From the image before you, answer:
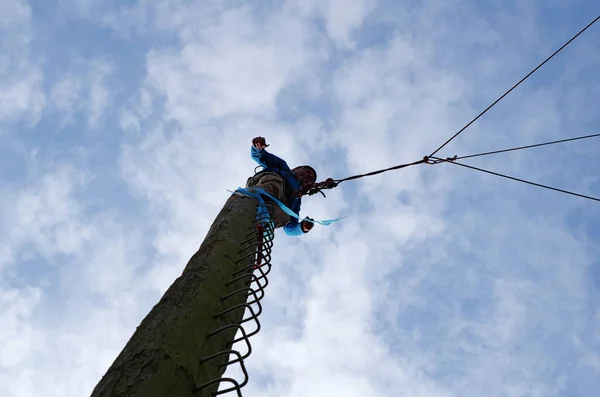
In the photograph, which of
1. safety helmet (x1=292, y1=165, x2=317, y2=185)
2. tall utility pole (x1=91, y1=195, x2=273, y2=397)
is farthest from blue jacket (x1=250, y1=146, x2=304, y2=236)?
tall utility pole (x1=91, y1=195, x2=273, y2=397)

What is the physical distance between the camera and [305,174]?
32.9 feet

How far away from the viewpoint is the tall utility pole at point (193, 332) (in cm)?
245

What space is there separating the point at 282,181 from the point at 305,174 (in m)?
1.98

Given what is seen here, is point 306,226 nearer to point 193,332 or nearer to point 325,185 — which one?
point 325,185

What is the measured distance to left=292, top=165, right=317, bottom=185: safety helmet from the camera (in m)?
9.86

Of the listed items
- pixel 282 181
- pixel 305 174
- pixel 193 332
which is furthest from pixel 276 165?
pixel 193 332

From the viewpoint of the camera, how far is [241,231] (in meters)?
4.90

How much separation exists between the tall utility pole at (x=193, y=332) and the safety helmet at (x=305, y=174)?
5277mm

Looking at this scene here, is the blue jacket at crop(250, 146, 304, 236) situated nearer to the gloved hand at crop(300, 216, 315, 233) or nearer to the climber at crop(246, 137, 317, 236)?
the climber at crop(246, 137, 317, 236)

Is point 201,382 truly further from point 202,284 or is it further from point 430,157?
point 430,157

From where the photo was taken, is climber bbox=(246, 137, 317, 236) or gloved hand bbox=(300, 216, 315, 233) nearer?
climber bbox=(246, 137, 317, 236)

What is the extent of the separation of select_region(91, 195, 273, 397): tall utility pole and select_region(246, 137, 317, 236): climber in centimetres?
317

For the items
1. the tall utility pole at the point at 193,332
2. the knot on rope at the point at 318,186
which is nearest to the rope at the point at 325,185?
the knot on rope at the point at 318,186

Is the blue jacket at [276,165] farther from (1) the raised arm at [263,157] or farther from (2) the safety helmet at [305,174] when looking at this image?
(2) the safety helmet at [305,174]
